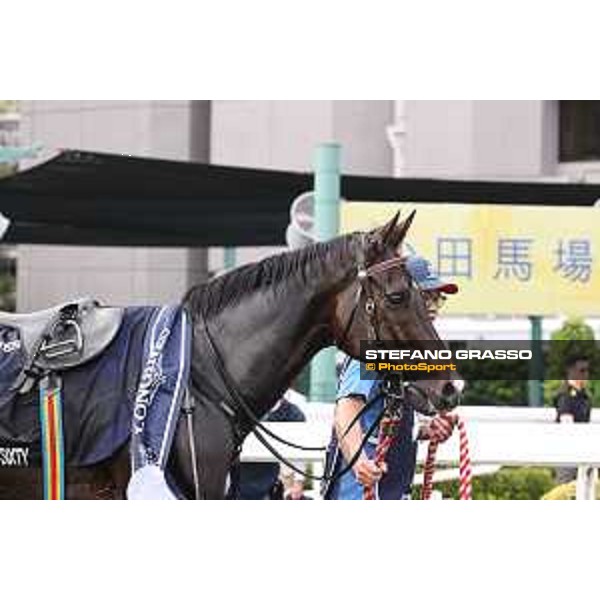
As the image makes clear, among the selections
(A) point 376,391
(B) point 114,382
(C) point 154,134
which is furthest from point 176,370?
(C) point 154,134

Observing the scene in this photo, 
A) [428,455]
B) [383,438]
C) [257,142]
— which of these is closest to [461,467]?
[428,455]

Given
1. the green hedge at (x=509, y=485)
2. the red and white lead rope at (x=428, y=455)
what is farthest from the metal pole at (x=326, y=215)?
the green hedge at (x=509, y=485)

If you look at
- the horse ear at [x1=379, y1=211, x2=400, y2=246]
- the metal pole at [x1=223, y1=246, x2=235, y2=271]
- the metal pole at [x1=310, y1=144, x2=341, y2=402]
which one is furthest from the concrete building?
the horse ear at [x1=379, y1=211, x2=400, y2=246]

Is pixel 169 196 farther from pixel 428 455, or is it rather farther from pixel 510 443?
pixel 428 455

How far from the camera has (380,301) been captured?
13.8 feet

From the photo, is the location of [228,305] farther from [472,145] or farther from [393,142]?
[393,142]

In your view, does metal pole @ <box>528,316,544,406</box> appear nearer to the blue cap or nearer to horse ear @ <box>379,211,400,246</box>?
the blue cap

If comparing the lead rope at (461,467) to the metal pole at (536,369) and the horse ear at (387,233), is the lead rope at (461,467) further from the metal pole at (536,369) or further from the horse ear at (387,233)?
the metal pole at (536,369)

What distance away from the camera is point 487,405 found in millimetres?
5824

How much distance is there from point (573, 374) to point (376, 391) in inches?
67.1

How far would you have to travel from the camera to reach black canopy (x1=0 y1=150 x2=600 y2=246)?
5875 millimetres

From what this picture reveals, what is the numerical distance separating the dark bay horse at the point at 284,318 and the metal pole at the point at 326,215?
1.04 meters

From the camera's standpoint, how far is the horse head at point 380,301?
13.8 ft

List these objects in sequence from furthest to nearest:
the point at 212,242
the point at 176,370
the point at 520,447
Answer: the point at 212,242
the point at 520,447
the point at 176,370
